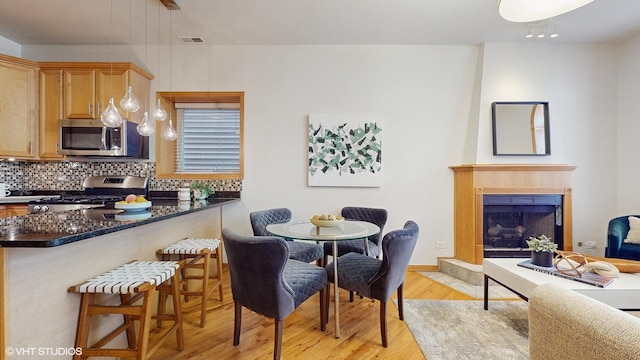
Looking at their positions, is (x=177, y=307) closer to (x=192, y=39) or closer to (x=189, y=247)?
(x=189, y=247)

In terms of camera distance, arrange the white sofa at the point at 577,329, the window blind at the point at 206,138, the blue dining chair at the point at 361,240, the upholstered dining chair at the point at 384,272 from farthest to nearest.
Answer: the window blind at the point at 206,138, the blue dining chair at the point at 361,240, the upholstered dining chair at the point at 384,272, the white sofa at the point at 577,329

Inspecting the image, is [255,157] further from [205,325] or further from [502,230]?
[502,230]

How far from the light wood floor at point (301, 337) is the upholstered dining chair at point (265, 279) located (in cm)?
35

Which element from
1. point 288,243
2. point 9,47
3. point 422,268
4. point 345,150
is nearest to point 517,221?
point 422,268

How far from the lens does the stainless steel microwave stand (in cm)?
308

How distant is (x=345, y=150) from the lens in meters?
3.38

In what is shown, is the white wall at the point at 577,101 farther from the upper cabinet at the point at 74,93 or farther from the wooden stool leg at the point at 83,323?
the upper cabinet at the point at 74,93

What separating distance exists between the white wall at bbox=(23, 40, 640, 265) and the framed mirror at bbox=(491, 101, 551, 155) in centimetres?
29

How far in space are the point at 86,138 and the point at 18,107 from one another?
0.77 metres

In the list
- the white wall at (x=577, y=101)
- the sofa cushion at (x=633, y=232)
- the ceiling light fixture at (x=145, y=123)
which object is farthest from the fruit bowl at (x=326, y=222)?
the sofa cushion at (x=633, y=232)

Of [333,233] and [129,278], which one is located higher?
[333,233]

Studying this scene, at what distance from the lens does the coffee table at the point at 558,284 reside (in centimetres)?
168

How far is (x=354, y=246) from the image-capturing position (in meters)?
2.62

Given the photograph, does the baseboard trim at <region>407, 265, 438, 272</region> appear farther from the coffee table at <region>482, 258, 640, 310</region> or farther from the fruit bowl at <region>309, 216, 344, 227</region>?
the fruit bowl at <region>309, 216, 344, 227</region>
